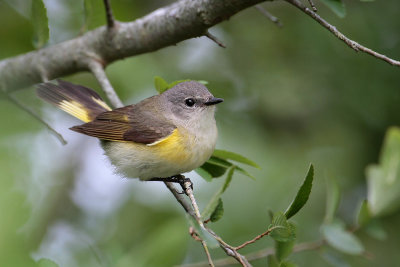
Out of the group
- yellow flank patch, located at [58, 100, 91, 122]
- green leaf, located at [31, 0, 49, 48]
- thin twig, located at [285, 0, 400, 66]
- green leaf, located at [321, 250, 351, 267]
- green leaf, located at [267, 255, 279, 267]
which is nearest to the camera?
thin twig, located at [285, 0, 400, 66]

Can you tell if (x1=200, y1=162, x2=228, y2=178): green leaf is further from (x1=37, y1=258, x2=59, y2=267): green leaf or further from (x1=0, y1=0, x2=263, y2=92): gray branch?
(x1=37, y1=258, x2=59, y2=267): green leaf

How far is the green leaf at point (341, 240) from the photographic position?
240 cm

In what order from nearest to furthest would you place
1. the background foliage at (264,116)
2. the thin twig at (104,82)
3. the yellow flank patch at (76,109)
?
the thin twig at (104,82) → the yellow flank patch at (76,109) → the background foliage at (264,116)

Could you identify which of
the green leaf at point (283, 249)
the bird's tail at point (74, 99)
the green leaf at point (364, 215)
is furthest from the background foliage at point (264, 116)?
the green leaf at point (283, 249)

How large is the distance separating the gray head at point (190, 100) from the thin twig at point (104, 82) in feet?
1.37

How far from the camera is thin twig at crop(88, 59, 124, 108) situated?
2787 mm

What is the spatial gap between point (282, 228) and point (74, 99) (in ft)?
6.30

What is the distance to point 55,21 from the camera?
4062mm

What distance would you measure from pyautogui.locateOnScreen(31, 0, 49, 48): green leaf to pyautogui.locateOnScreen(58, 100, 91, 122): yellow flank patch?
0.41 metres

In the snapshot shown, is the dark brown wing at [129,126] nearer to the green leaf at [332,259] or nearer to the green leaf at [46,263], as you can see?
the green leaf at [332,259]

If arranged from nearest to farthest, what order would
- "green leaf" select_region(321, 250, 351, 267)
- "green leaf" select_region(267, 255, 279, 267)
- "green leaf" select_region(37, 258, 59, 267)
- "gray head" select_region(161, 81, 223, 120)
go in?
"green leaf" select_region(37, 258, 59, 267), "green leaf" select_region(267, 255, 279, 267), "green leaf" select_region(321, 250, 351, 267), "gray head" select_region(161, 81, 223, 120)

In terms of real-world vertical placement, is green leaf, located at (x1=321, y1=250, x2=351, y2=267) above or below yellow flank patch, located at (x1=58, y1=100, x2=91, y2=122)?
below

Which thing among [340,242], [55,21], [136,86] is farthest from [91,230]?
[340,242]

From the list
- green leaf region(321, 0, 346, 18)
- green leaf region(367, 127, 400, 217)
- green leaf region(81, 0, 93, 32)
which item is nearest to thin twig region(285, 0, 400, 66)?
green leaf region(321, 0, 346, 18)
